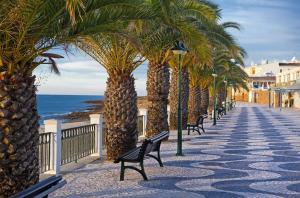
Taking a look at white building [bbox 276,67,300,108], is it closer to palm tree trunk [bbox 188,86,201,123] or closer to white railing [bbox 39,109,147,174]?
palm tree trunk [bbox 188,86,201,123]

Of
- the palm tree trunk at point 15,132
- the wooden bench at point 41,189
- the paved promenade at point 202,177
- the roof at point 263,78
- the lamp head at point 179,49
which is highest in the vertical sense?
the roof at point 263,78

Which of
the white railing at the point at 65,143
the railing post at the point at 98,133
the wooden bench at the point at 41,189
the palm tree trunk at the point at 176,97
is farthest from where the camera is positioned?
the palm tree trunk at the point at 176,97

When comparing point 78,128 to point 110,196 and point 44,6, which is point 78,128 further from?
point 44,6

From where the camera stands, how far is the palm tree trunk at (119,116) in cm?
1226

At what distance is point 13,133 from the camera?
6418mm

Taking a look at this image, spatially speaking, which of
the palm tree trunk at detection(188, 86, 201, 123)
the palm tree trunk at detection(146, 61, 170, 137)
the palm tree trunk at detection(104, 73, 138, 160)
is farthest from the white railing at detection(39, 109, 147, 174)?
the palm tree trunk at detection(188, 86, 201, 123)

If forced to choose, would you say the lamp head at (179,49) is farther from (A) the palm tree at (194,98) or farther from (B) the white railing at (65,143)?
(A) the palm tree at (194,98)

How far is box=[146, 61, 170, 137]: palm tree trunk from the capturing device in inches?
674

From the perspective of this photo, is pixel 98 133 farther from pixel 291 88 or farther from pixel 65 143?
pixel 291 88

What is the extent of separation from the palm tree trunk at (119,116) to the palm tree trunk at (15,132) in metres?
5.62

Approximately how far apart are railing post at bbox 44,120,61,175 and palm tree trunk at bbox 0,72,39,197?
3.45 m

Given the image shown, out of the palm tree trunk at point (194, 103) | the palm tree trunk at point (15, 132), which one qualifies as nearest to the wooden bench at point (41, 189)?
the palm tree trunk at point (15, 132)

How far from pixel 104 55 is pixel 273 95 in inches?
3080

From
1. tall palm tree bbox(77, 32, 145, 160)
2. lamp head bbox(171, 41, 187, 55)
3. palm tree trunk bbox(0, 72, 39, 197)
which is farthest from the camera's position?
lamp head bbox(171, 41, 187, 55)
